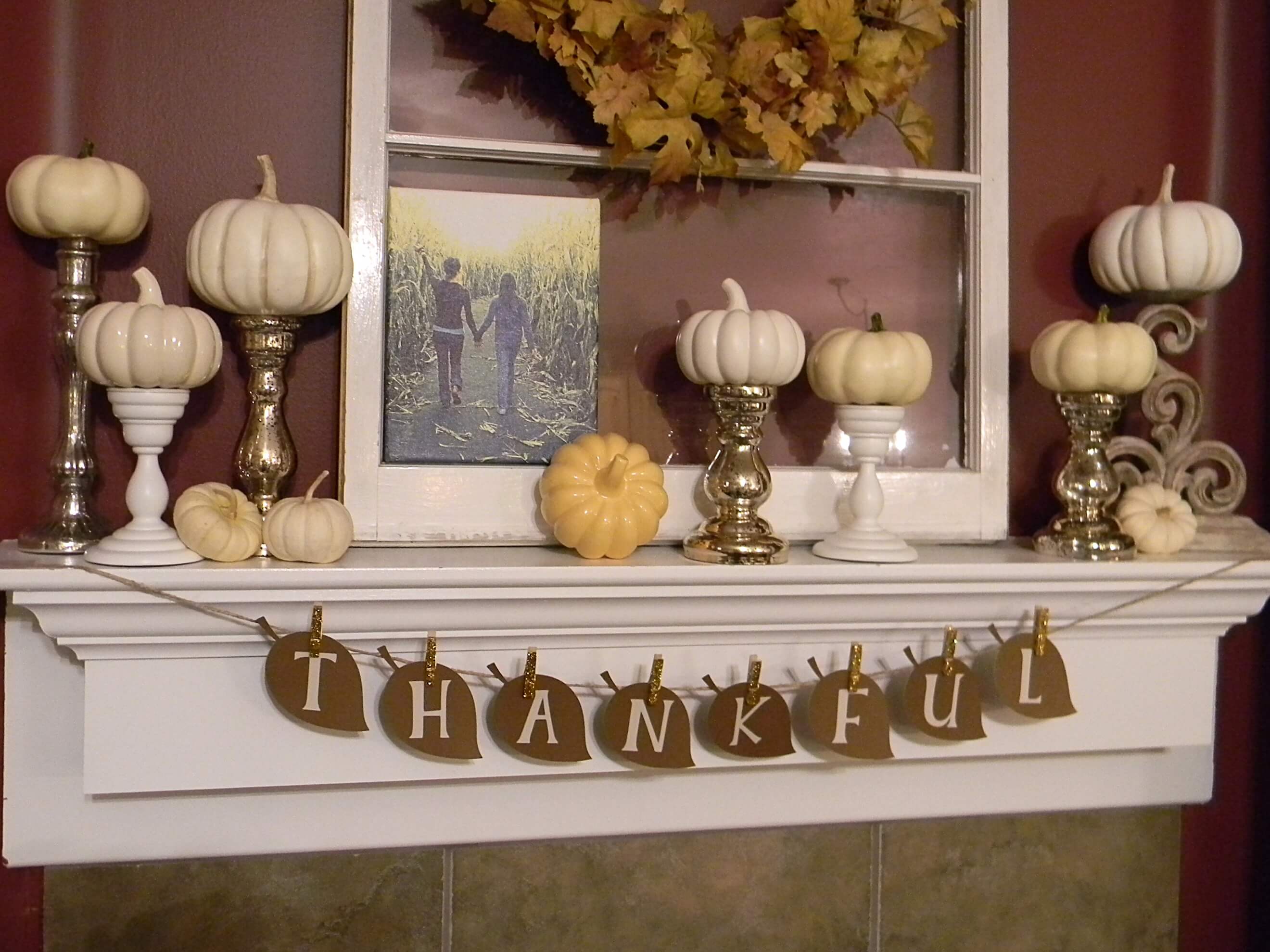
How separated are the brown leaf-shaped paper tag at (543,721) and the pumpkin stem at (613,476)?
7.0 inches

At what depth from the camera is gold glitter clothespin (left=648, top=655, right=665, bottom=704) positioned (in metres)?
0.92

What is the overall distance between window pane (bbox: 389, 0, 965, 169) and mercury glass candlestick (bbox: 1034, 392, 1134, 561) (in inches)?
20.8

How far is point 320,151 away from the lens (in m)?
1.00

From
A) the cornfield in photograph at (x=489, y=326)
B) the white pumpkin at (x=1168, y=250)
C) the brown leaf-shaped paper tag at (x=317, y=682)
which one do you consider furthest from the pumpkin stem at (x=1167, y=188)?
the brown leaf-shaped paper tag at (x=317, y=682)

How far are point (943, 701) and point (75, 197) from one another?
0.90 meters

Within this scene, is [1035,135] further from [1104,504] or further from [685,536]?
[685,536]

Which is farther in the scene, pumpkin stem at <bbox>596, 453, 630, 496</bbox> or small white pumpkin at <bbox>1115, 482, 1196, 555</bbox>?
small white pumpkin at <bbox>1115, 482, 1196, 555</bbox>

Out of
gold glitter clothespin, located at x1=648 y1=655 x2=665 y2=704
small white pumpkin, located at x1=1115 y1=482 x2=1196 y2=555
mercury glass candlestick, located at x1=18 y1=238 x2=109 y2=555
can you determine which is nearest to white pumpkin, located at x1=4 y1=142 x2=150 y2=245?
mercury glass candlestick, located at x1=18 y1=238 x2=109 y2=555

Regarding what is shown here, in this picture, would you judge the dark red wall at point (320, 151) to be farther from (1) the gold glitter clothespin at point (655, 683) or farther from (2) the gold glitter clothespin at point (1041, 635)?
(1) the gold glitter clothespin at point (655, 683)

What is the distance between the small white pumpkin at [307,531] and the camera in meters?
0.85

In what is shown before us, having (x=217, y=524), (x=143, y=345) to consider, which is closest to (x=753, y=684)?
(x=217, y=524)

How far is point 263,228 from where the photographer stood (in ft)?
2.84

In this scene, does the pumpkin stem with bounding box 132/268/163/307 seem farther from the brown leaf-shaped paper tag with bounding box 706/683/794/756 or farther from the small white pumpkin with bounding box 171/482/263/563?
the brown leaf-shaped paper tag with bounding box 706/683/794/756

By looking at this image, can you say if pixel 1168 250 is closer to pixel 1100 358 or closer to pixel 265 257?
pixel 1100 358
